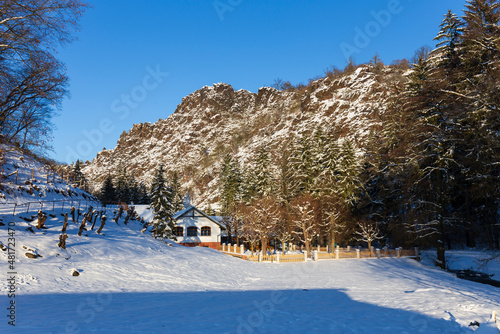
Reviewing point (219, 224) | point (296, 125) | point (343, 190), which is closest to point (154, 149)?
point (296, 125)

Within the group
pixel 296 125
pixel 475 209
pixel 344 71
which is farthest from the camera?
pixel 344 71

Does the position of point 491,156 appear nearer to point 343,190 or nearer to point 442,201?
point 442,201

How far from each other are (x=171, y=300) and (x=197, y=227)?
36457mm

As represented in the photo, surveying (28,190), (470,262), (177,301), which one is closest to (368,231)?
(470,262)

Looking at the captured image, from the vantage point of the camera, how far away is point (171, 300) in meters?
10.8

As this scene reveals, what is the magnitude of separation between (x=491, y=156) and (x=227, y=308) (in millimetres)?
17294

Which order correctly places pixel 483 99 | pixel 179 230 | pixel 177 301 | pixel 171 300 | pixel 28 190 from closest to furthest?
pixel 177 301, pixel 171 300, pixel 483 99, pixel 28 190, pixel 179 230

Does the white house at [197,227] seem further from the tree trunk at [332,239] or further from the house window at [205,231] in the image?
the tree trunk at [332,239]

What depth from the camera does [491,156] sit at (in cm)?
1673

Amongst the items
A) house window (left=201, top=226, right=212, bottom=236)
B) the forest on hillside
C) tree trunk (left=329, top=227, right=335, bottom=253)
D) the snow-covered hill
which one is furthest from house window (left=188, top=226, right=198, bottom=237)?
the snow-covered hill

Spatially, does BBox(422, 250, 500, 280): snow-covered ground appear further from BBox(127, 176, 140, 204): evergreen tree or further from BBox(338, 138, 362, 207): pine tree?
BBox(127, 176, 140, 204): evergreen tree

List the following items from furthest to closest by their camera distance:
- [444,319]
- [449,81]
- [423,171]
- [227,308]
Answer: [423,171], [449,81], [227,308], [444,319]

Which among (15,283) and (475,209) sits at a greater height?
(475,209)

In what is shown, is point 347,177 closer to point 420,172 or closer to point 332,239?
point 332,239
